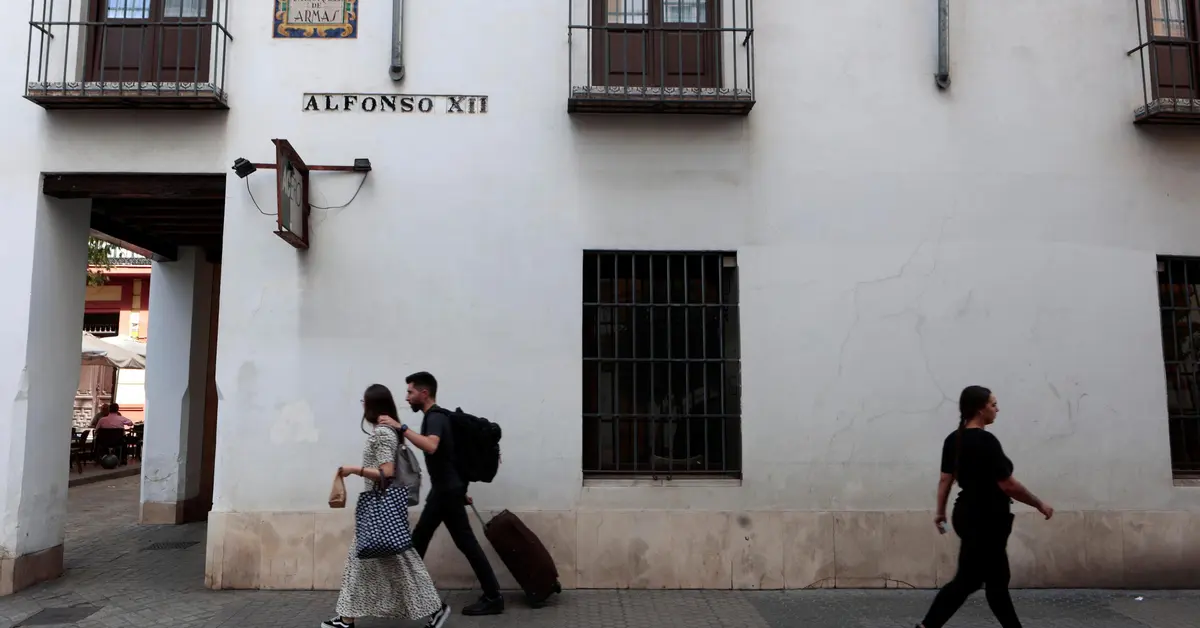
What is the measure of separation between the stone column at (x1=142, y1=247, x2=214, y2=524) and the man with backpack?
5.89m

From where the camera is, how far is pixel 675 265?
712cm

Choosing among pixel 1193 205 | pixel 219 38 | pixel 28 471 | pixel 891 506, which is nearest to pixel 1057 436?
pixel 891 506

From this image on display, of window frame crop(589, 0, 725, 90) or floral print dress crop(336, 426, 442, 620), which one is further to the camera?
window frame crop(589, 0, 725, 90)

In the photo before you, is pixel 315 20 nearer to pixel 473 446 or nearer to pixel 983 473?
pixel 473 446

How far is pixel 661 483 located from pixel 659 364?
1001mm

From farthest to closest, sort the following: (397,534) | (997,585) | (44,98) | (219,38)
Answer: (219,38) → (44,98) → (397,534) → (997,585)

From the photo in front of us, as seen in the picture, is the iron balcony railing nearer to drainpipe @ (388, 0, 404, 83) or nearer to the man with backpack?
drainpipe @ (388, 0, 404, 83)

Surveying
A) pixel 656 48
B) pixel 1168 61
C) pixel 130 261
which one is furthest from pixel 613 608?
pixel 130 261

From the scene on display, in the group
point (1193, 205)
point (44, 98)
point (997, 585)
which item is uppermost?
point (44, 98)

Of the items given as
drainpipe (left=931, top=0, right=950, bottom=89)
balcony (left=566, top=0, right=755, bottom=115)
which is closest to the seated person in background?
balcony (left=566, top=0, right=755, bottom=115)

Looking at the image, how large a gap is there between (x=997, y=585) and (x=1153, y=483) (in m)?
3.13

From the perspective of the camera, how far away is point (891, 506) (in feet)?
22.5

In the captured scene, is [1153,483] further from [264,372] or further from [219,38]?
[219,38]

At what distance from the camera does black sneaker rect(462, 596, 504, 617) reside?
5.99 meters
